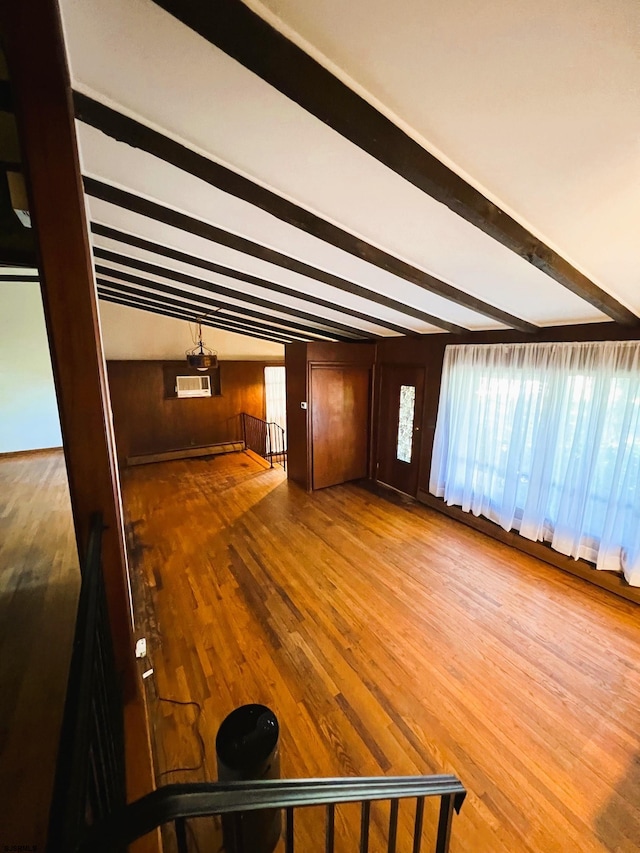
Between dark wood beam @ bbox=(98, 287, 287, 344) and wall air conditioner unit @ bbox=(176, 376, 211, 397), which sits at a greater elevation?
dark wood beam @ bbox=(98, 287, 287, 344)

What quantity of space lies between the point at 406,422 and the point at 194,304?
3576 mm

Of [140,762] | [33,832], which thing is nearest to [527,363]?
[140,762]

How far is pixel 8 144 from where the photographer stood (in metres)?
1.70

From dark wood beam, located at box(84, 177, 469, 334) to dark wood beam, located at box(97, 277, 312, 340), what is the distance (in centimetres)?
224

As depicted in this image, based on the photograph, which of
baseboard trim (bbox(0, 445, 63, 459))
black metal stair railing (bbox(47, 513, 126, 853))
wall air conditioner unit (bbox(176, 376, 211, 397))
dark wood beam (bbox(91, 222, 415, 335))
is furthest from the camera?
wall air conditioner unit (bbox(176, 376, 211, 397))

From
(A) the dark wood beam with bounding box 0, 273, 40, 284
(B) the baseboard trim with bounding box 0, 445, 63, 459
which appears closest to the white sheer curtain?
(A) the dark wood beam with bounding box 0, 273, 40, 284

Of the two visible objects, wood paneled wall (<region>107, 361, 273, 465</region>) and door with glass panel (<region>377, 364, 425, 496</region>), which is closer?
door with glass panel (<region>377, 364, 425, 496</region>)

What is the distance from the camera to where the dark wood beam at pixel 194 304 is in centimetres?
459

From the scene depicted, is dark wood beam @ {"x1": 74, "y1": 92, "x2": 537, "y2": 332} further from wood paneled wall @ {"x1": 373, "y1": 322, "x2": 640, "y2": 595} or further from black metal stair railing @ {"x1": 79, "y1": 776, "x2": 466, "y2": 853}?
black metal stair railing @ {"x1": 79, "y1": 776, "x2": 466, "y2": 853}

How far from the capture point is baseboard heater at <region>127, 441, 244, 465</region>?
6504 millimetres

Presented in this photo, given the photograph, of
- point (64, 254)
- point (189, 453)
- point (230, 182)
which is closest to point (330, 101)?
point (230, 182)

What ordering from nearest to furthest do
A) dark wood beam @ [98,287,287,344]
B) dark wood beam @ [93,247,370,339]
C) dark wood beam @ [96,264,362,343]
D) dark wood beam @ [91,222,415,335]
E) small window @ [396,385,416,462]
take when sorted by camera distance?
1. dark wood beam @ [91,222,415,335]
2. dark wood beam @ [93,247,370,339]
3. dark wood beam @ [96,264,362,343]
4. small window @ [396,385,416,462]
5. dark wood beam @ [98,287,287,344]

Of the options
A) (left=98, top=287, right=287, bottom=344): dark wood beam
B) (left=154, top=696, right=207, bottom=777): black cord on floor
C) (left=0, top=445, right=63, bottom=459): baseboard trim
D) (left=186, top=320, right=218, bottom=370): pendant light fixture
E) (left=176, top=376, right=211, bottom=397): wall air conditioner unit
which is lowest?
(left=154, top=696, right=207, bottom=777): black cord on floor

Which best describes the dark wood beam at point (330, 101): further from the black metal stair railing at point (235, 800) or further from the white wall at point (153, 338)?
the white wall at point (153, 338)
